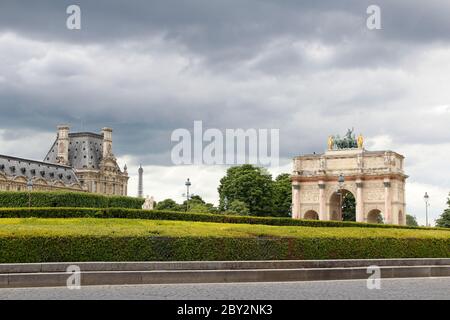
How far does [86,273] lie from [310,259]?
8.67 metres

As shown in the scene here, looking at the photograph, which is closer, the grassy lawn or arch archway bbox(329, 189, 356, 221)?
the grassy lawn

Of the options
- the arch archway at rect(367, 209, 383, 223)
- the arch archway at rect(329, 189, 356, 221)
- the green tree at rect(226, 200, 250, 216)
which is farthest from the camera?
the arch archway at rect(329, 189, 356, 221)

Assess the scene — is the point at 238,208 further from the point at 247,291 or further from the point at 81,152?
the point at 81,152

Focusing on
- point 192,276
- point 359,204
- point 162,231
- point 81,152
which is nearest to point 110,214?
point 162,231

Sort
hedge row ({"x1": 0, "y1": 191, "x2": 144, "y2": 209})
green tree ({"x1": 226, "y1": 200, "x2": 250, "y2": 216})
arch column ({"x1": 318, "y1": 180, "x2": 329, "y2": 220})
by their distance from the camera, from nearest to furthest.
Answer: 1. hedge row ({"x1": 0, "y1": 191, "x2": 144, "y2": 209})
2. green tree ({"x1": 226, "y1": 200, "x2": 250, "y2": 216})
3. arch column ({"x1": 318, "y1": 180, "x2": 329, "y2": 220})

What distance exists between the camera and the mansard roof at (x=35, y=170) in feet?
490

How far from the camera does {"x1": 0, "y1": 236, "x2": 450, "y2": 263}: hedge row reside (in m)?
21.8

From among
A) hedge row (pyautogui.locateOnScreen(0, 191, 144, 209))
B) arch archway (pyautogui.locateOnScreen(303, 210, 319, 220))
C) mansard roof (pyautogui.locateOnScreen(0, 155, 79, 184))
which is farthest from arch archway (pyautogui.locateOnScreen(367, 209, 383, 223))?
mansard roof (pyautogui.locateOnScreen(0, 155, 79, 184))

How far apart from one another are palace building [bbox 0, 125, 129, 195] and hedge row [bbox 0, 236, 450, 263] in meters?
138

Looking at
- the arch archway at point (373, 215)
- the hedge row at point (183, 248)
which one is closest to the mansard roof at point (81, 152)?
the arch archway at point (373, 215)

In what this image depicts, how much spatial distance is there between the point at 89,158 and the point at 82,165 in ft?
8.51

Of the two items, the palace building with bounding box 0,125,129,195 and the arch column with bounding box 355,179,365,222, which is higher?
the palace building with bounding box 0,125,129,195

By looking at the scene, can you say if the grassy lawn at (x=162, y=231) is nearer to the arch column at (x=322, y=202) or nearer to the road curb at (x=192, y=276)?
the road curb at (x=192, y=276)

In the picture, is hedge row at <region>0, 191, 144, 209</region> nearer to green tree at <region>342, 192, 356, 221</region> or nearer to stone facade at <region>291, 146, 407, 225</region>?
stone facade at <region>291, 146, 407, 225</region>
